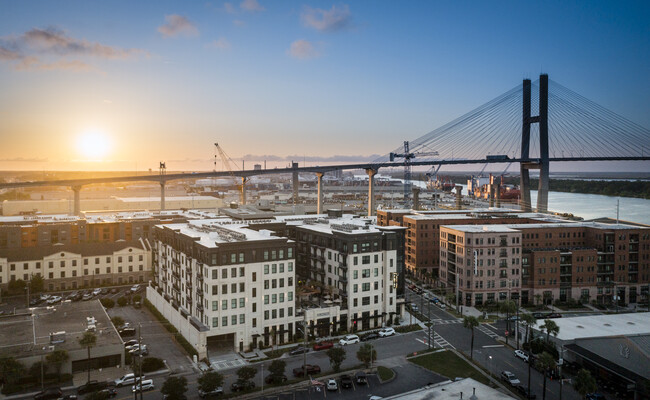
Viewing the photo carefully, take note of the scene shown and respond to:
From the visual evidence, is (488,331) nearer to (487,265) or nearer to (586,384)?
(487,265)

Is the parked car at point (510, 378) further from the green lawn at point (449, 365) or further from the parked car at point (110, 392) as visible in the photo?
the parked car at point (110, 392)

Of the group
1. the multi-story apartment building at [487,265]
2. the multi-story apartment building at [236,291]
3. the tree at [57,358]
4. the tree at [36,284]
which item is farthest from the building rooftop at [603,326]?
the tree at [36,284]

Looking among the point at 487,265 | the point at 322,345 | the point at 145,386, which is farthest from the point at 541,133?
the point at 145,386

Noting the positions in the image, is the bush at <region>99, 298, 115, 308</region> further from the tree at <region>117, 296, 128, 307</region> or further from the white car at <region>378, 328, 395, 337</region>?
the white car at <region>378, 328, 395, 337</region>

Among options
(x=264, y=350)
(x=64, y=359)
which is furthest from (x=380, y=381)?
(x=64, y=359)

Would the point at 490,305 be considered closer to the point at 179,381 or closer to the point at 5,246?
the point at 179,381

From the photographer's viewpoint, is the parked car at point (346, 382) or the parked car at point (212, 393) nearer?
the parked car at point (212, 393)
